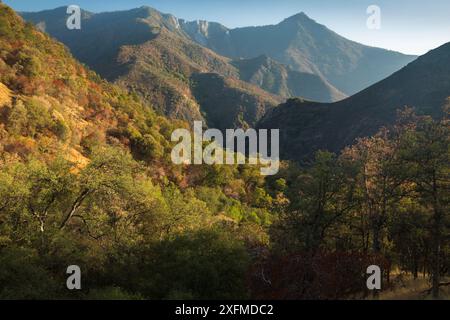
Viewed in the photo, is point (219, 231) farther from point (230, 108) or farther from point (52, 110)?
point (230, 108)

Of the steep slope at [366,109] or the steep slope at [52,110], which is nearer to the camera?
the steep slope at [52,110]

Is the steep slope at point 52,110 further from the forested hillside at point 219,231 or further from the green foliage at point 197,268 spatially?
the green foliage at point 197,268

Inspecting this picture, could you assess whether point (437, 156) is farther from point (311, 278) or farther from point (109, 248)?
point (109, 248)

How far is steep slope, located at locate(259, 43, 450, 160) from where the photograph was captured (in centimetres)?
10762

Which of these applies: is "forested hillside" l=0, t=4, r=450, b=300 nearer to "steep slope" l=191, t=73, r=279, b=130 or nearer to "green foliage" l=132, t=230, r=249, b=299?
"green foliage" l=132, t=230, r=249, b=299

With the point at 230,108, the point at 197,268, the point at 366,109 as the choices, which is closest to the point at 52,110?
the point at 197,268

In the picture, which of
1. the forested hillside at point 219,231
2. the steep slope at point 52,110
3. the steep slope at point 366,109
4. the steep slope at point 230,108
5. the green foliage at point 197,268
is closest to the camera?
the forested hillside at point 219,231

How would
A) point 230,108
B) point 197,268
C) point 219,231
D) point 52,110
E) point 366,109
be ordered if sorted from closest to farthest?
point 197,268 → point 219,231 → point 52,110 → point 366,109 → point 230,108

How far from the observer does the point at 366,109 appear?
118m

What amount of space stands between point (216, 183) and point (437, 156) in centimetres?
4283

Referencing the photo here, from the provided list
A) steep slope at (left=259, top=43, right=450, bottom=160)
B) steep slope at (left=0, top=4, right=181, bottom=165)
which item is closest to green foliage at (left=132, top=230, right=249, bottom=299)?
steep slope at (left=0, top=4, right=181, bottom=165)

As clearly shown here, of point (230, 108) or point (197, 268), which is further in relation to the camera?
point (230, 108)

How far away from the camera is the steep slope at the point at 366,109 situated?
107625 millimetres

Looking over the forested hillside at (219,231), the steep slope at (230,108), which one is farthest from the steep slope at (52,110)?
the steep slope at (230,108)
